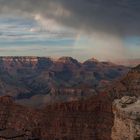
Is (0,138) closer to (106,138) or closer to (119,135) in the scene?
(106,138)

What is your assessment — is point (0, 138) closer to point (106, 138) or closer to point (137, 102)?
point (106, 138)

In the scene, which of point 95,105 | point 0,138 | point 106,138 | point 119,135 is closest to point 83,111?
point 95,105

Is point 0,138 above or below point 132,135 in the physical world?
below

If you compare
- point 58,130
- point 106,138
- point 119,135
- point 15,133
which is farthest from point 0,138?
point 119,135

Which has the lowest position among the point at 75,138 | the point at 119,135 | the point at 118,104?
the point at 75,138

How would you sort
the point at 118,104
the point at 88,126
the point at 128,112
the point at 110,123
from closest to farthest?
the point at 128,112 → the point at 118,104 → the point at 110,123 → the point at 88,126

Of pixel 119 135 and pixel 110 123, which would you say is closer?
pixel 119 135

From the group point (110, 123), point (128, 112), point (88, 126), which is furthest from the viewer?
point (88, 126)
